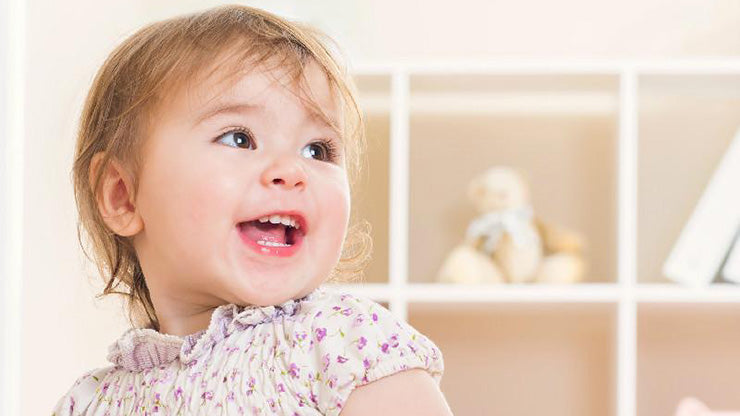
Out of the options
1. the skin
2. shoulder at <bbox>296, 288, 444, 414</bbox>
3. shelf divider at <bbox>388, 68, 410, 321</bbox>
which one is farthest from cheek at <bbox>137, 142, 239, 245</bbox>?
shelf divider at <bbox>388, 68, 410, 321</bbox>

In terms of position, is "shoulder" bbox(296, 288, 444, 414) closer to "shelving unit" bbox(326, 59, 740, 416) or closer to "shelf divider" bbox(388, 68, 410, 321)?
"shelf divider" bbox(388, 68, 410, 321)

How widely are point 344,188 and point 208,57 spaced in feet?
0.47

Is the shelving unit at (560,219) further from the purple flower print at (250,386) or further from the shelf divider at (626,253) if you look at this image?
the purple flower print at (250,386)

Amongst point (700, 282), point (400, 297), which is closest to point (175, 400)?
point (400, 297)

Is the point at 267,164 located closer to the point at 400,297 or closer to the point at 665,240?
the point at 400,297

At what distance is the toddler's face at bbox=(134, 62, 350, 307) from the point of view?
0.87 m

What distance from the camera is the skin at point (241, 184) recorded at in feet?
2.87

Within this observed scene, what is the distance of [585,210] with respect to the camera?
2.65 m

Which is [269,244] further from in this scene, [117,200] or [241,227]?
[117,200]

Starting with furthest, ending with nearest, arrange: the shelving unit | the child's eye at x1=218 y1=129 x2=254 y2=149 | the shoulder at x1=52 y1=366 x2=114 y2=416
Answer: the shelving unit, the shoulder at x1=52 y1=366 x2=114 y2=416, the child's eye at x1=218 y1=129 x2=254 y2=149

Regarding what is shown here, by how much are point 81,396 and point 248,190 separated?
269mm

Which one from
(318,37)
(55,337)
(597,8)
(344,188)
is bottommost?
(55,337)

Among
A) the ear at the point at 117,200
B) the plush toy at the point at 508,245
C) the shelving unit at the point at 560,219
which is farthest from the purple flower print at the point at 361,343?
the shelving unit at the point at 560,219

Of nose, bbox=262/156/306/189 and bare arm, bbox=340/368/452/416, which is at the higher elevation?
nose, bbox=262/156/306/189
